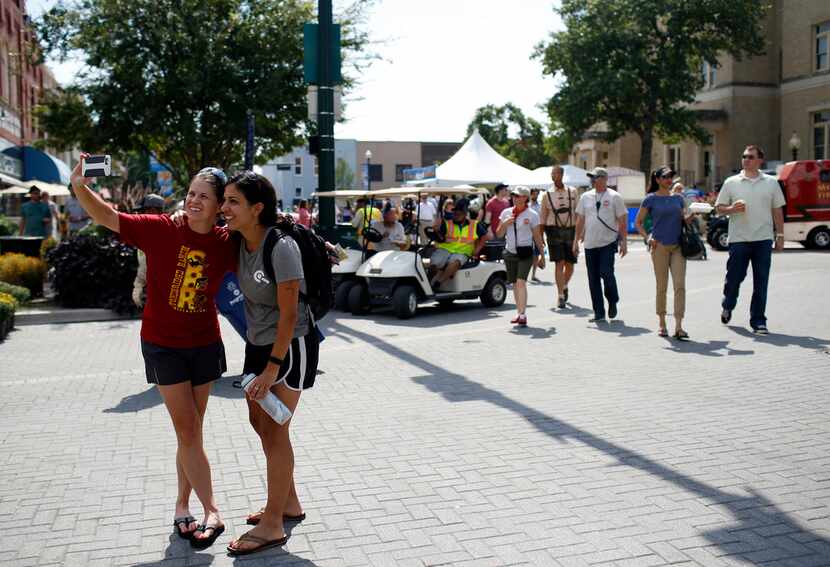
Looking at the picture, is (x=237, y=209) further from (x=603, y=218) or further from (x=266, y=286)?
(x=603, y=218)

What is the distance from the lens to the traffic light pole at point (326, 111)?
43.5ft

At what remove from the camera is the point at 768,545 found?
3840mm

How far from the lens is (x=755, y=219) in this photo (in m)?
9.70

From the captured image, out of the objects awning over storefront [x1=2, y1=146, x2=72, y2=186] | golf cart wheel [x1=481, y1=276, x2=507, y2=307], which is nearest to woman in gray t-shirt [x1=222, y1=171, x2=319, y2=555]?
golf cart wheel [x1=481, y1=276, x2=507, y2=307]

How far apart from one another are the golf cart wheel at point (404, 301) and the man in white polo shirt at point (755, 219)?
4.19 metres

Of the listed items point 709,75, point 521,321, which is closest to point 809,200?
point 521,321

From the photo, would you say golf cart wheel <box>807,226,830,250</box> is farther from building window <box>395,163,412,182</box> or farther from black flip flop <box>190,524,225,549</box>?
building window <box>395,163,412,182</box>

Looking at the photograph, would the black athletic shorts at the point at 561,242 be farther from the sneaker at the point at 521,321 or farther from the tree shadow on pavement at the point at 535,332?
the tree shadow on pavement at the point at 535,332

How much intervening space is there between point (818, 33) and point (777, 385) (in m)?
40.6

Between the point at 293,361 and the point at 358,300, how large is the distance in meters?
8.51

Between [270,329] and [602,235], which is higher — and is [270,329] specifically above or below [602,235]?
below

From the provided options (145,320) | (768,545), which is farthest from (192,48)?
(768,545)

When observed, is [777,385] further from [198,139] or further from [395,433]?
[198,139]

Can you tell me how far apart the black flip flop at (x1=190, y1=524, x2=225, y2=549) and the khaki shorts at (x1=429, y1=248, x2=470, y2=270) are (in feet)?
28.1
